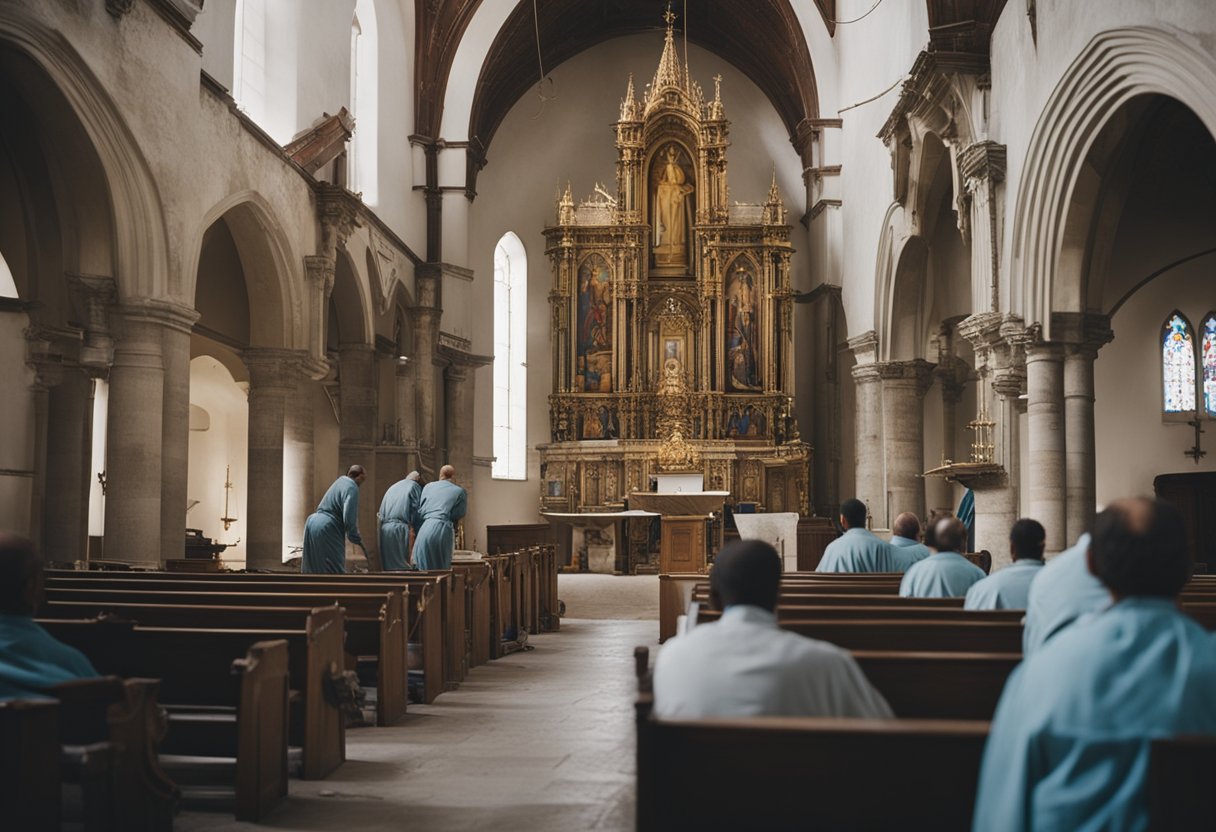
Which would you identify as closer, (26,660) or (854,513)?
(26,660)

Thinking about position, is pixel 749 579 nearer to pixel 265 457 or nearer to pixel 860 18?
pixel 265 457

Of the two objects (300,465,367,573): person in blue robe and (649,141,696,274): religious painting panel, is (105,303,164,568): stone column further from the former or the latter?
(649,141,696,274): religious painting panel

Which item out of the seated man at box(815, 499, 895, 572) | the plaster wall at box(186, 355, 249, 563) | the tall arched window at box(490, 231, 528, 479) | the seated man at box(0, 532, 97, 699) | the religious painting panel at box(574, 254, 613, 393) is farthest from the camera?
the tall arched window at box(490, 231, 528, 479)

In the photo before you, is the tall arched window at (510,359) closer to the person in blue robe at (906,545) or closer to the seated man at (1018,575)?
the person in blue robe at (906,545)

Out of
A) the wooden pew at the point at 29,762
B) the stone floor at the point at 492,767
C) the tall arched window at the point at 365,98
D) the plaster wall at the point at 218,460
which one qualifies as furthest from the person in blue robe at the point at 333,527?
the plaster wall at the point at 218,460

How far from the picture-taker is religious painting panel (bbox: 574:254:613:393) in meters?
25.2

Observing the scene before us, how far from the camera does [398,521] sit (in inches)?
430

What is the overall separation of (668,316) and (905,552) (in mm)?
16928

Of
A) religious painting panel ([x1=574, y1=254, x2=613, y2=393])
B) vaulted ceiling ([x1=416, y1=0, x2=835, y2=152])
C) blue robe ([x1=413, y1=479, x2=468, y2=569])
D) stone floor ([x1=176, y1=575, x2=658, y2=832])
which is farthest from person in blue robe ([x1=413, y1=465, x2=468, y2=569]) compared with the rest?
religious painting panel ([x1=574, y1=254, x2=613, y2=393])

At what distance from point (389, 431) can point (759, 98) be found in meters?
13.1

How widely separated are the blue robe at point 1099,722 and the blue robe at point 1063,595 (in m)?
1.21

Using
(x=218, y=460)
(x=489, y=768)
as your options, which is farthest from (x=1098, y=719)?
(x=218, y=460)

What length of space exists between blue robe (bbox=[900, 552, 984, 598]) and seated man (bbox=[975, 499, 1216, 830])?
4389mm

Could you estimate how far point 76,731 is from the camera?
4.07m
